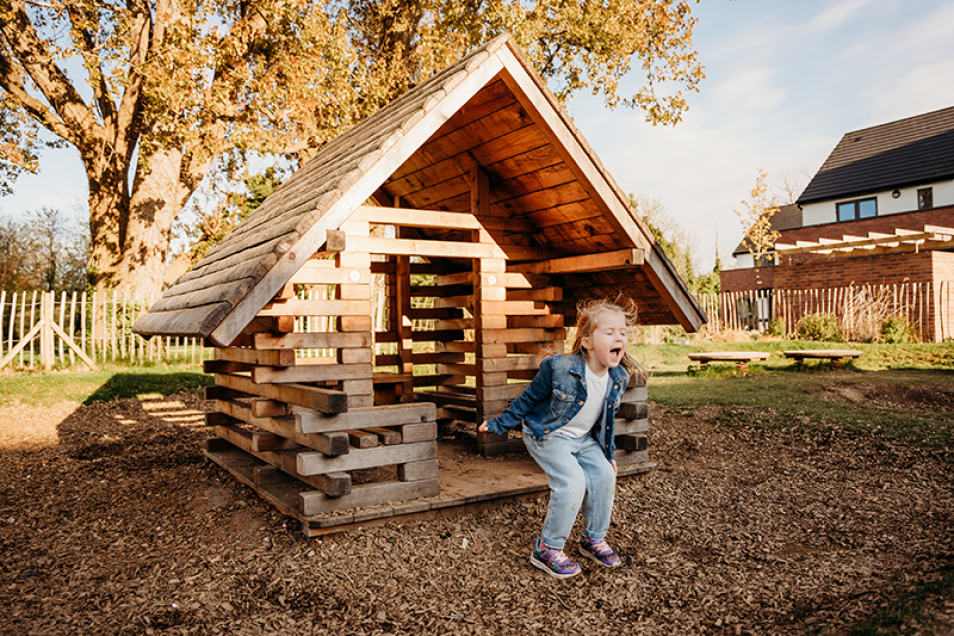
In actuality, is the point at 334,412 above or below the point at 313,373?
below

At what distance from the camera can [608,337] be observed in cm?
411

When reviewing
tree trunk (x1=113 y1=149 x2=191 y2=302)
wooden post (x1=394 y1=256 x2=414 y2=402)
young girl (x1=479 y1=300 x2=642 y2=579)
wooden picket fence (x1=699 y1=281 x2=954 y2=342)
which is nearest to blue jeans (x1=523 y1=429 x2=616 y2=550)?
young girl (x1=479 y1=300 x2=642 y2=579)

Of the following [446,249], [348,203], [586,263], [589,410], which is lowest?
[589,410]

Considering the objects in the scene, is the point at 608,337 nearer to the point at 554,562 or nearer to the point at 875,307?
the point at 554,562

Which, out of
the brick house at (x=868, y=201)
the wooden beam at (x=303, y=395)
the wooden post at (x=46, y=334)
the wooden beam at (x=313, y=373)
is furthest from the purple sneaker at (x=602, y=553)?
the brick house at (x=868, y=201)

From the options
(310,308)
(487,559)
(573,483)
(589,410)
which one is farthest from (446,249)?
(487,559)

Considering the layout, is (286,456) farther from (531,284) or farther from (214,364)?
(531,284)

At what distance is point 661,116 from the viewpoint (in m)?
19.0

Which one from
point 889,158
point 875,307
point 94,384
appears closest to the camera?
point 94,384

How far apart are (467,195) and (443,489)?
124 inches

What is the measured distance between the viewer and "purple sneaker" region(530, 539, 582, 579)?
3988mm

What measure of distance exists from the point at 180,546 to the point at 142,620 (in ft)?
3.44

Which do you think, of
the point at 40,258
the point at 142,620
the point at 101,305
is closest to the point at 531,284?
the point at 142,620

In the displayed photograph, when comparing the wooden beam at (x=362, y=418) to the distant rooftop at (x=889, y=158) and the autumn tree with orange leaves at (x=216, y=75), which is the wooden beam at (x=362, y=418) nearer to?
the autumn tree with orange leaves at (x=216, y=75)
